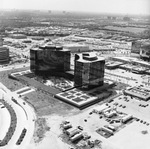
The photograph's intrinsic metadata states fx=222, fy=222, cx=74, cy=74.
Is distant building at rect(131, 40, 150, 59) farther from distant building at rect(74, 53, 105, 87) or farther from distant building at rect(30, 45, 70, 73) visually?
distant building at rect(74, 53, 105, 87)

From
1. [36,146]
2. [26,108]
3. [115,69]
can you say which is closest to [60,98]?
[26,108]

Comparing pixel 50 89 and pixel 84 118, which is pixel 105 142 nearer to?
pixel 84 118

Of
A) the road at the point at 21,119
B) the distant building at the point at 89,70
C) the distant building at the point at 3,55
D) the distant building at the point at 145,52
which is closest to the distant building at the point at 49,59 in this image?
the distant building at the point at 89,70

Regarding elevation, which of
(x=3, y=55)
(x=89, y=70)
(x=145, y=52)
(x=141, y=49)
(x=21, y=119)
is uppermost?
Result: (x=89, y=70)

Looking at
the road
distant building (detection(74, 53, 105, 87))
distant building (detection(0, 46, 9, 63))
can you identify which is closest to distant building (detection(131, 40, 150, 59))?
distant building (detection(74, 53, 105, 87))

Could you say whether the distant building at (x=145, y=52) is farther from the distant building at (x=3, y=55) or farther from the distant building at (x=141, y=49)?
the distant building at (x=3, y=55)

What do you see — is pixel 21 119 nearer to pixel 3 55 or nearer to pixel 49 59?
pixel 49 59

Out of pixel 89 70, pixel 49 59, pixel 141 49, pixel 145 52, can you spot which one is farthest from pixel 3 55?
pixel 145 52
